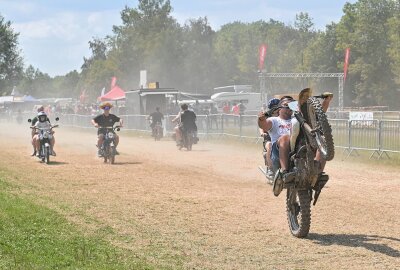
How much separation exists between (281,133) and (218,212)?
2384 mm

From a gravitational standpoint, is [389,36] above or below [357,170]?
above

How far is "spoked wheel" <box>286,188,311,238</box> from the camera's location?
36.1 feet

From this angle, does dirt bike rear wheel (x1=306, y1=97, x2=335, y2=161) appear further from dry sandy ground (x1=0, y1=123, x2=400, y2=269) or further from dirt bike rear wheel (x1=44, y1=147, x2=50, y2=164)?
dirt bike rear wheel (x1=44, y1=147, x2=50, y2=164)

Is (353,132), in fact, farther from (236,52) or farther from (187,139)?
(236,52)

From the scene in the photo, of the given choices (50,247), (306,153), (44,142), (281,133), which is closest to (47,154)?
(44,142)

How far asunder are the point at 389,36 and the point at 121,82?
52812 millimetres

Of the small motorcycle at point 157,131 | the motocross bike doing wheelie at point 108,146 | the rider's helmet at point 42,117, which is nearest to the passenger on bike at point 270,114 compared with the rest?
the motocross bike doing wheelie at point 108,146

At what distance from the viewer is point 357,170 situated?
22.7m

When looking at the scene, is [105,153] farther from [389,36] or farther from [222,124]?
[389,36]

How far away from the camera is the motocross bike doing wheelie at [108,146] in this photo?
85.2ft

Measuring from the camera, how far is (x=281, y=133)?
12.3 meters

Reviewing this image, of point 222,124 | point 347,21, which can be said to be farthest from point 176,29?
point 222,124

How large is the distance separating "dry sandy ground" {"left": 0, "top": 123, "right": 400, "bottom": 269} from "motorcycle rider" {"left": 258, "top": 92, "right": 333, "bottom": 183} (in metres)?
1.02

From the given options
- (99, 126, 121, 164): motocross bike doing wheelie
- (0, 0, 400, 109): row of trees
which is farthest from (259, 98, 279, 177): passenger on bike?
(0, 0, 400, 109): row of trees
